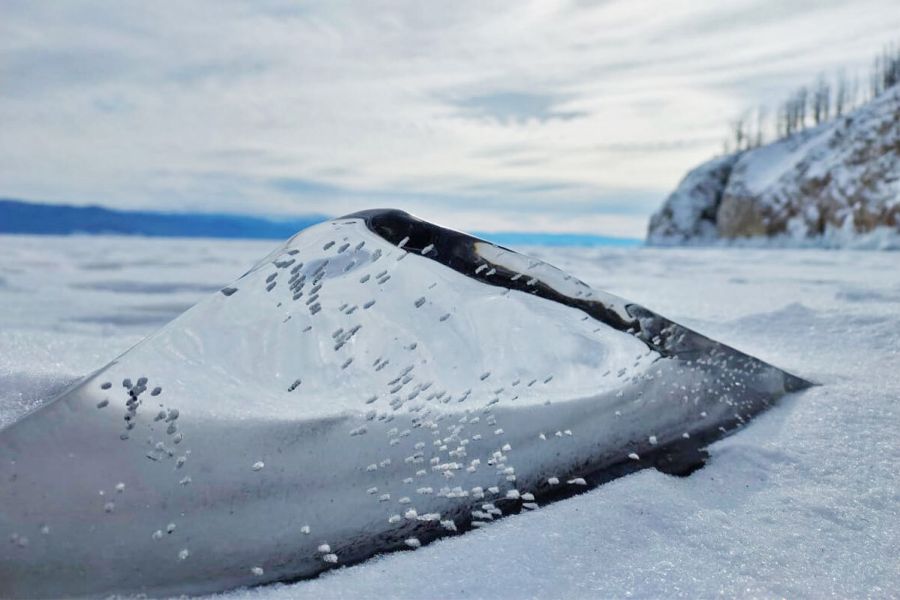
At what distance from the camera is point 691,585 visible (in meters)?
0.71

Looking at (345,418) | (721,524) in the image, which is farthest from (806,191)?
(345,418)

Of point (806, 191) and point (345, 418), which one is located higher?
point (806, 191)

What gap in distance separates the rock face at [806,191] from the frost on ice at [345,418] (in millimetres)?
19807

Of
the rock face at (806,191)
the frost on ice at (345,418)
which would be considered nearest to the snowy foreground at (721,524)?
the frost on ice at (345,418)

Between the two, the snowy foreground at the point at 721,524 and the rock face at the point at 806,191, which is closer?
the snowy foreground at the point at 721,524

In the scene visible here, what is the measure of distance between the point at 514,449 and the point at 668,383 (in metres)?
0.37

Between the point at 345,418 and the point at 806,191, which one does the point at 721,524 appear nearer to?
the point at 345,418

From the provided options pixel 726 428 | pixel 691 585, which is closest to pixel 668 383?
pixel 726 428

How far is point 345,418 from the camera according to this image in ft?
2.85

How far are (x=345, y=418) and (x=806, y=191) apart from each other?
105 feet

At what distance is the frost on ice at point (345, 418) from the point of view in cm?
72

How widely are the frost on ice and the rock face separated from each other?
19807 millimetres

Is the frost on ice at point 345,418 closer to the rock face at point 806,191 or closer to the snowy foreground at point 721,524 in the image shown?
the snowy foreground at point 721,524

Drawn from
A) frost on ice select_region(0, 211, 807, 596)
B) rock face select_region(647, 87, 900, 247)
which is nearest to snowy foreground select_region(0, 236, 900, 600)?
frost on ice select_region(0, 211, 807, 596)
